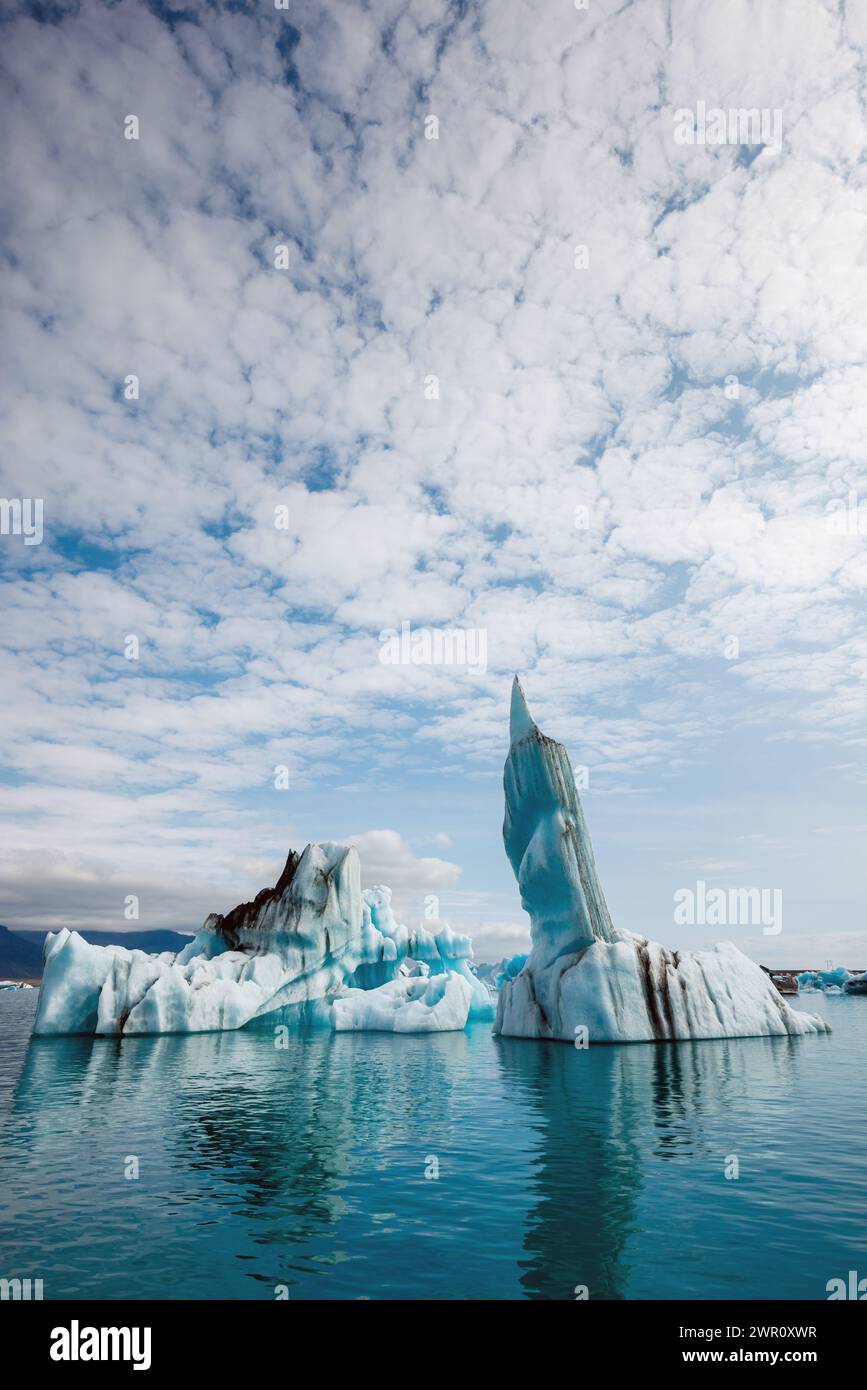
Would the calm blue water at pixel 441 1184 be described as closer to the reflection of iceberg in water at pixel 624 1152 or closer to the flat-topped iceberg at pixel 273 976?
the reflection of iceberg in water at pixel 624 1152

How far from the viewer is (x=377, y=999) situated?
47375 millimetres

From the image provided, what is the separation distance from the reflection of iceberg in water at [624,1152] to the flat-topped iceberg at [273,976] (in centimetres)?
2004

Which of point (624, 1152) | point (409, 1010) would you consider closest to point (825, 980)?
point (409, 1010)

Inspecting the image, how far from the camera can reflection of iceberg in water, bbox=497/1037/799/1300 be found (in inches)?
326

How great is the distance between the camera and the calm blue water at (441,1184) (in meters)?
8.43

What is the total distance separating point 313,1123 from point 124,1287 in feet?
32.1

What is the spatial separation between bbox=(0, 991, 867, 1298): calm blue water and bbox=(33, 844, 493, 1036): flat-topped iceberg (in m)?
16.4

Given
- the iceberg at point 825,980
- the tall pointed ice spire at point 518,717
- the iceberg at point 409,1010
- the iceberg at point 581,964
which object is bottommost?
the iceberg at point 825,980

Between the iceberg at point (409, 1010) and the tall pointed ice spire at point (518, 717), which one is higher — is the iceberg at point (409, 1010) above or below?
below

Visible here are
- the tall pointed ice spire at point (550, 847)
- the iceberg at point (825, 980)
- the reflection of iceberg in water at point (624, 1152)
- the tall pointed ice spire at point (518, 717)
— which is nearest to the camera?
the reflection of iceberg in water at point (624, 1152)

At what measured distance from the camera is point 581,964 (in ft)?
107

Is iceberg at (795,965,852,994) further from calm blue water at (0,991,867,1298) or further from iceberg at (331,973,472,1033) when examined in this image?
calm blue water at (0,991,867,1298)

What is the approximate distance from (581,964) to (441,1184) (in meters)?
21.7

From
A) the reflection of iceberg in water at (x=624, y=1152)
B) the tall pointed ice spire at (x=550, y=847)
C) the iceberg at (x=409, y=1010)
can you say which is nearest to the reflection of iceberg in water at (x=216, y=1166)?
the reflection of iceberg in water at (x=624, y=1152)
